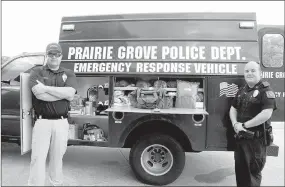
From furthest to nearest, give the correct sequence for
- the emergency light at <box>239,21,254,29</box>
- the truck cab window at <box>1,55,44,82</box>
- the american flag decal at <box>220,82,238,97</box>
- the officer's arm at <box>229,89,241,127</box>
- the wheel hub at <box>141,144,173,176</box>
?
the truck cab window at <box>1,55,44,82</box>
the wheel hub at <box>141,144,173,176</box>
the emergency light at <box>239,21,254,29</box>
the american flag decal at <box>220,82,238,97</box>
the officer's arm at <box>229,89,241,127</box>

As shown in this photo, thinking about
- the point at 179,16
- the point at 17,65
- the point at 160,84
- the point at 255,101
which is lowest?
the point at 255,101

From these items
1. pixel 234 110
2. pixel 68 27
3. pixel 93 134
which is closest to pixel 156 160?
pixel 93 134

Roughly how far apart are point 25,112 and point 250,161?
278 centimetres

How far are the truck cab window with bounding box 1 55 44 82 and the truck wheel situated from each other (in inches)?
100

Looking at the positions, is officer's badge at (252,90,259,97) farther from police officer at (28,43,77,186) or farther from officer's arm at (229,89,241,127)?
police officer at (28,43,77,186)

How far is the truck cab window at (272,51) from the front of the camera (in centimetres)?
551

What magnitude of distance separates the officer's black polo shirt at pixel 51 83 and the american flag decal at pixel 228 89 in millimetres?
1995

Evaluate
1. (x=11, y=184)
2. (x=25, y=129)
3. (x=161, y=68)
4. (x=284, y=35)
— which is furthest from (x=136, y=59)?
(x=284, y=35)

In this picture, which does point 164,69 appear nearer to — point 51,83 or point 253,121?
point 253,121

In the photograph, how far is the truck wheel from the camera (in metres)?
4.01

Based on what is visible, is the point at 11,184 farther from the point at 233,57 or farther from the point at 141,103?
the point at 233,57

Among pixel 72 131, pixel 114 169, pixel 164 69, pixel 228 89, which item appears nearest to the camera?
pixel 228 89

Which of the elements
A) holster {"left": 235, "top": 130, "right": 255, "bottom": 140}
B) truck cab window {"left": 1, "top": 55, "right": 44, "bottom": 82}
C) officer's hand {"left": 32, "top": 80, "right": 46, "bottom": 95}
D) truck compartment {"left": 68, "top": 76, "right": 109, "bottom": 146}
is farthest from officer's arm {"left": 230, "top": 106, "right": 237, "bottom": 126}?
truck cab window {"left": 1, "top": 55, "right": 44, "bottom": 82}

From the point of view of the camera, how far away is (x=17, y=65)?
517cm
